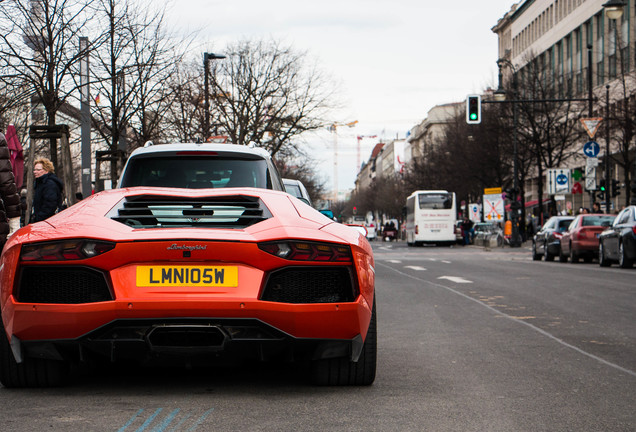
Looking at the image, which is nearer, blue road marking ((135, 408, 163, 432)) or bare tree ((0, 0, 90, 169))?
blue road marking ((135, 408, 163, 432))

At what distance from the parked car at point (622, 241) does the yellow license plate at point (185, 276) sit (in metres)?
19.6

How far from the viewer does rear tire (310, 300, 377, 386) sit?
6102mm

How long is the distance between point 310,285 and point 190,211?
0.89 m

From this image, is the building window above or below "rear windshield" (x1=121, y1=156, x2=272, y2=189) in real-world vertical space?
above

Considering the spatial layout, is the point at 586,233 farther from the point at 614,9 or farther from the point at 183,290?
the point at 183,290

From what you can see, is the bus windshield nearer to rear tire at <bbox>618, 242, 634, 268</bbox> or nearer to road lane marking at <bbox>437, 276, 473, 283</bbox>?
rear tire at <bbox>618, 242, 634, 268</bbox>

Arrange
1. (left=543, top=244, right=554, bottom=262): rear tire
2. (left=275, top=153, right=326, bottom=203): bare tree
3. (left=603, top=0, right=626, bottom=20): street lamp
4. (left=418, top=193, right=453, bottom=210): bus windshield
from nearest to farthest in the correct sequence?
(left=543, top=244, right=554, bottom=262): rear tire → (left=603, top=0, right=626, bottom=20): street lamp → (left=275, top=153, right=326, bottom=203): bare tree → (left=418, top=193, right=453, bottom=210): bus windshield

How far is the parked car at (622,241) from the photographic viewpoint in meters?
23.7

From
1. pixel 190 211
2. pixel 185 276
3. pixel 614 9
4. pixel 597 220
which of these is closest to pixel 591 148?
pixel 614 9

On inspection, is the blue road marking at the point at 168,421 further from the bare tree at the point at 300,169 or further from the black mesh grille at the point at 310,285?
the bare tree at the point at 300,169

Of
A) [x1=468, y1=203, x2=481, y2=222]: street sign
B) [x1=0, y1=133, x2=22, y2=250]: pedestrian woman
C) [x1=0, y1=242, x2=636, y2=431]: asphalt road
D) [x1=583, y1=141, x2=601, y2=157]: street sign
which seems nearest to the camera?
[x1=0, y1=242, x2=636, y2=431]: asphalt road

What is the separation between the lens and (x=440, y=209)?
62.6m

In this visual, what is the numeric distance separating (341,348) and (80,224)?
159cm

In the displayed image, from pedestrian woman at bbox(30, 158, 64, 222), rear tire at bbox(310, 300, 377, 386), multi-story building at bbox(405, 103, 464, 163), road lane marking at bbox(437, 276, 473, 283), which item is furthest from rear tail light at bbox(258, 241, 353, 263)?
multi-story building at bbox(405, 103, 464, 163)
